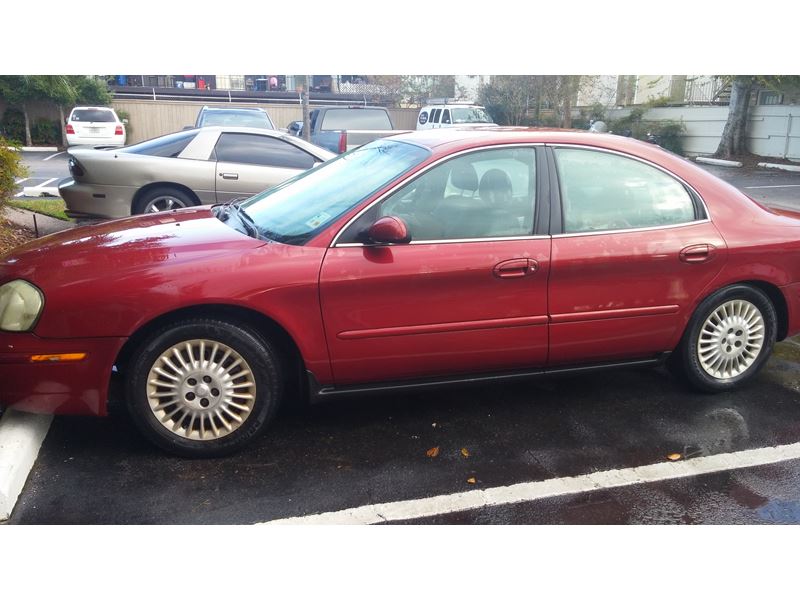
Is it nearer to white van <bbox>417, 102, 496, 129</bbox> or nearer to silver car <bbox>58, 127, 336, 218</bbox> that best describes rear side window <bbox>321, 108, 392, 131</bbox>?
white van <bbox>417, 102, 496, 129</bbox>

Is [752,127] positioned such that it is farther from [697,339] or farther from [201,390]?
[201,390]

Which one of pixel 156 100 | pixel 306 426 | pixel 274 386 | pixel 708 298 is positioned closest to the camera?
pixel 274 386

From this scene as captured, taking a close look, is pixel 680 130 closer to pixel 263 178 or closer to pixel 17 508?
pixel 263 178

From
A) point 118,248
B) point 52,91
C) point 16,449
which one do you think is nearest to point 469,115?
point 52,91

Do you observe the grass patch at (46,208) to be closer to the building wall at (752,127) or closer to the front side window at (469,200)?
the front side window at (469,200)

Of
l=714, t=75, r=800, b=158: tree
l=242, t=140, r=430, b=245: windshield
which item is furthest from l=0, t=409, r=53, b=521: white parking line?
l=714, t=75, r=800, b=158: tree

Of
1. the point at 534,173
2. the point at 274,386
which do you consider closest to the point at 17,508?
the point at 274,386

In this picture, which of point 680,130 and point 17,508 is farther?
point 680,130

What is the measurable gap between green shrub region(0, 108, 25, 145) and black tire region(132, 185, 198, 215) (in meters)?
21.0

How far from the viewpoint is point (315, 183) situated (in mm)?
4180

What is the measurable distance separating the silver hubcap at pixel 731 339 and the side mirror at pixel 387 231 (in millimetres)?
2074

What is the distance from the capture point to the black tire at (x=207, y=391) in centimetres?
328

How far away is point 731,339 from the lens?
4.25 metres

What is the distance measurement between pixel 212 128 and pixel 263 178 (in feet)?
3.21
